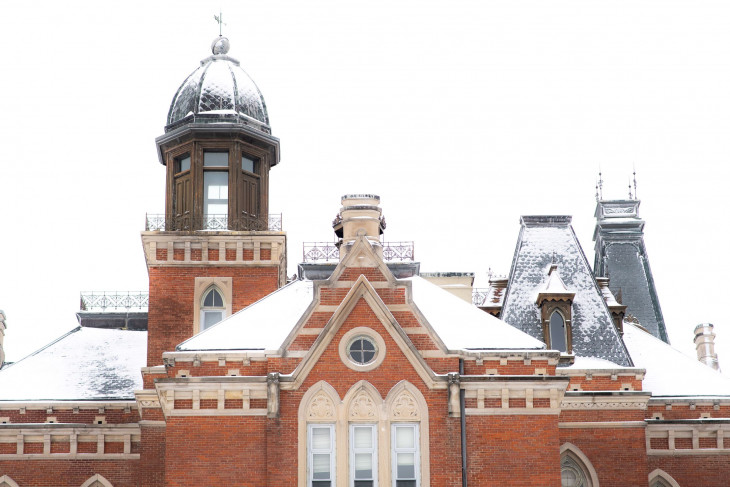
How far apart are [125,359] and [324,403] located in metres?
12.7

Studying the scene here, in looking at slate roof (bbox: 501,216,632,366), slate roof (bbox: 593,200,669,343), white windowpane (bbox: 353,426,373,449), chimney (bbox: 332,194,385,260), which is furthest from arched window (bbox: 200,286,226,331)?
slate roof (bbox: 593,200,669,343)

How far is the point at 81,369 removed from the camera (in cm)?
4425

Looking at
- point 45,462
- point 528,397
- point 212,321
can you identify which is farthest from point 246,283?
point 528,397

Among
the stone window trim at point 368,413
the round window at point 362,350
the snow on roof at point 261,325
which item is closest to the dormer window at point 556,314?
the snow on roof at point 261,325

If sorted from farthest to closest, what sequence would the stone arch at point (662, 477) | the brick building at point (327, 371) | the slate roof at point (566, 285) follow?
the slate roof at point (566, 285) < the stone arch at point (662, 477) < the brick building at point (327, 371)

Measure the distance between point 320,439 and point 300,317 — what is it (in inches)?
133

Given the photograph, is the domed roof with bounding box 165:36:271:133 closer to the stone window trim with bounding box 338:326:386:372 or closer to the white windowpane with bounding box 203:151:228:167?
the white windowpane with bounding box 203:151:228:167

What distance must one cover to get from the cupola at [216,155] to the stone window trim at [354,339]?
10.7 metres

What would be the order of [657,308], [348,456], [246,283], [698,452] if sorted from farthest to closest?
1. [657,308]
2. [246,283]
3. [698,452]
4. [348,456]

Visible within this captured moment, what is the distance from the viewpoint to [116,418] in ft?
139

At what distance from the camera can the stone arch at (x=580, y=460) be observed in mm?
39250

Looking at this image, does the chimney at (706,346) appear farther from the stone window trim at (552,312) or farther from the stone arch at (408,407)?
the stone arch at (408,407)

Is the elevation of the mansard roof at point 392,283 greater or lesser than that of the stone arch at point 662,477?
greater

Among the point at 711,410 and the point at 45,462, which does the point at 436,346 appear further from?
the point at 45,462
